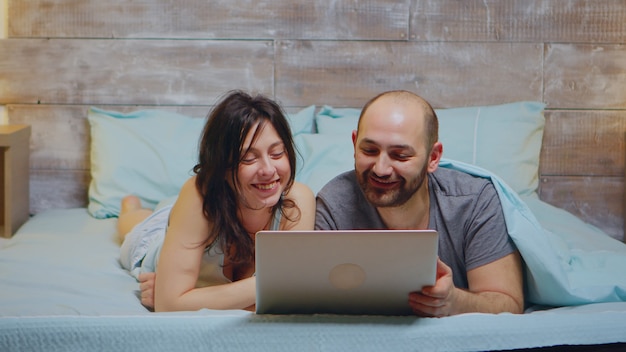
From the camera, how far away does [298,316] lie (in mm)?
1404

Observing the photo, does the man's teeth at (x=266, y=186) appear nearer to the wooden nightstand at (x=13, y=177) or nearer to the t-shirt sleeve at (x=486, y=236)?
the t-shirt sleeve at (x=486, y=236)

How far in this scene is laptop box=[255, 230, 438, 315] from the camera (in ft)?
4.23

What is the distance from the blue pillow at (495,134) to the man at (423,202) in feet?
2.28

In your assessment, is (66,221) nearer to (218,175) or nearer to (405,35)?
(218,175)

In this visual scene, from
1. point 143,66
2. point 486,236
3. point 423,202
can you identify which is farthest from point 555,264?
point 143,66

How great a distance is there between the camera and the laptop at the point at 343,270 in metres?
1.29

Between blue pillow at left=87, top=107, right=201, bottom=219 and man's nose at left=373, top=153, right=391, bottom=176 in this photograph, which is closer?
man's nose at left=373, top=153, right=391, bottom=176

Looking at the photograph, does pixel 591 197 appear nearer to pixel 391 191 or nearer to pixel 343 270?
pixel 391 191

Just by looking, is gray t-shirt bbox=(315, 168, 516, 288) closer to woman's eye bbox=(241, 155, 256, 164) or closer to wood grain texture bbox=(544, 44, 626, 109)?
woman's eye bbox=(241, 155, 256, 164)

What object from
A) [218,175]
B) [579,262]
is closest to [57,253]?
[218,175]

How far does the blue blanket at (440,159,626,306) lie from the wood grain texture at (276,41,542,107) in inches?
33.2

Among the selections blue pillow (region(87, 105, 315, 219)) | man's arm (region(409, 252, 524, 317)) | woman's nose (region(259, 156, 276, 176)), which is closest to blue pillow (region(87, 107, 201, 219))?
blue pillow (region(87, 105, 315, 219))

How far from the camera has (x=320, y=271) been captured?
1353 mm

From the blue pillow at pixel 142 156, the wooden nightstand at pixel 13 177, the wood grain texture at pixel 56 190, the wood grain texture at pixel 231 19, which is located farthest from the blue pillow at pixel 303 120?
the wooden nightstand at pixel 13 177
